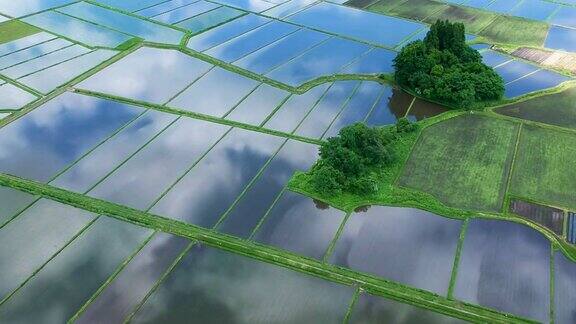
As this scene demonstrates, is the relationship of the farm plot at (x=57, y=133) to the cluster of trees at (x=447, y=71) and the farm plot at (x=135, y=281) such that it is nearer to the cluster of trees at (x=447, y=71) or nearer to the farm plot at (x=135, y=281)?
the farm plot at (x=135, y=281)

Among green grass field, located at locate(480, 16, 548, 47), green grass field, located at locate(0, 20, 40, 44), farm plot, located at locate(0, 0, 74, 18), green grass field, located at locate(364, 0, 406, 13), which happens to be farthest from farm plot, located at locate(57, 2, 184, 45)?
green grass field, located at locate(480, 16, 548, 47)

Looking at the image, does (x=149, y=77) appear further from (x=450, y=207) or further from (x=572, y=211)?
(x=572, y=211)

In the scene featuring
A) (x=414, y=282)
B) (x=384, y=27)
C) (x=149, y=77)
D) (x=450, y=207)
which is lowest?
(x=414, y=282)

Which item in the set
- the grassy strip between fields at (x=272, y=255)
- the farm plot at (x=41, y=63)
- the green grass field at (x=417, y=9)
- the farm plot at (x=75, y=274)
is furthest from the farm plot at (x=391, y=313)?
the green grass field at (x=417, y=9)

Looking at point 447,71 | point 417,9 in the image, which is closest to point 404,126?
point 447,71

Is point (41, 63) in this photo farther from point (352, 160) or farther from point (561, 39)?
point (561, 39)

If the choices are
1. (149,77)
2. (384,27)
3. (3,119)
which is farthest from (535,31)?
(3,119)
